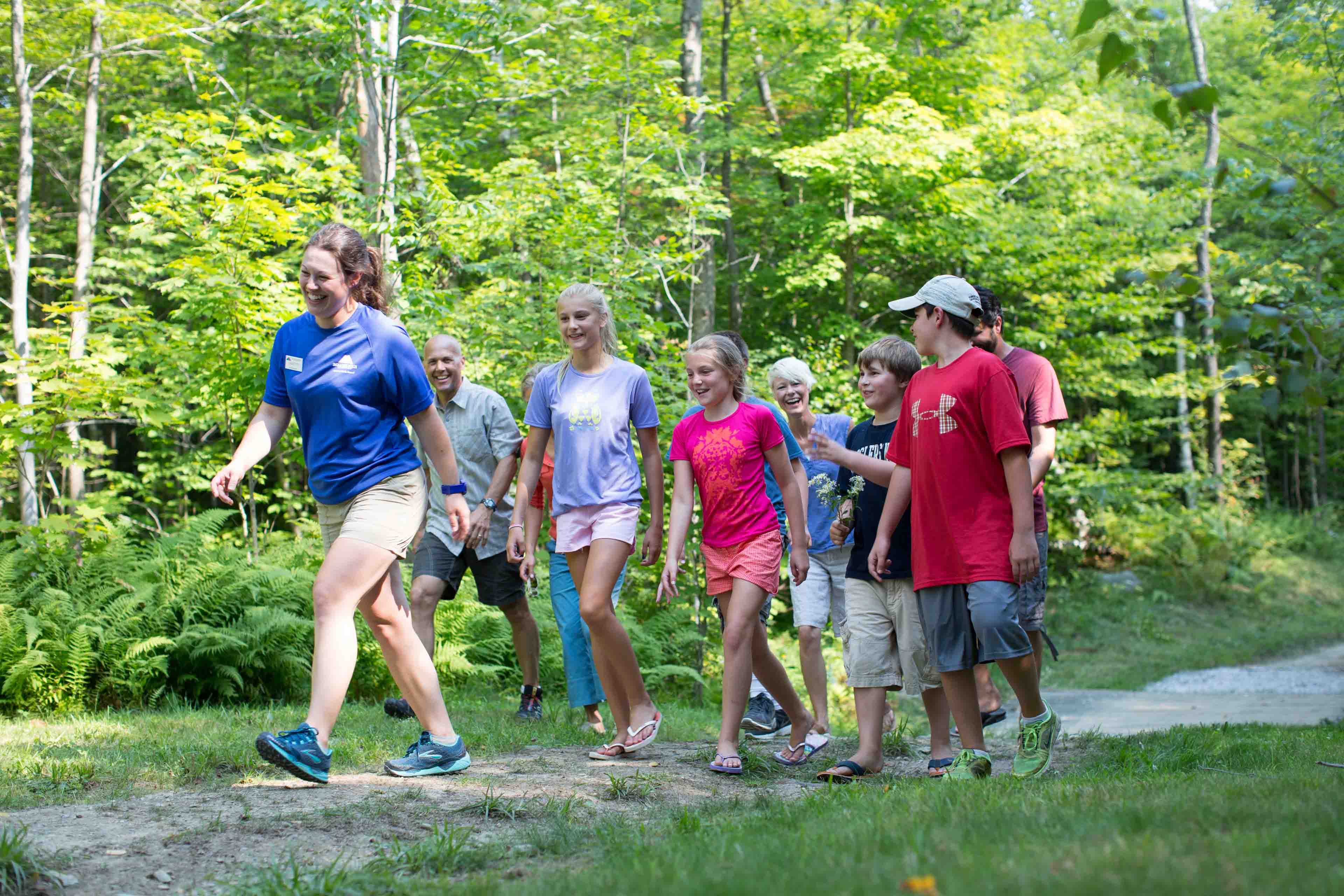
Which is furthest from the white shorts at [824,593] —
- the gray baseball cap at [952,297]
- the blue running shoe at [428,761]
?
the blue running shoe at [428,761]

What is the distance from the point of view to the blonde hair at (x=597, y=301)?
216 inches

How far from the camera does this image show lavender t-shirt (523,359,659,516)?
5430 millimetres

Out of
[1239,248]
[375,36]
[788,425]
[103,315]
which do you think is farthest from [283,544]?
[1239,248]

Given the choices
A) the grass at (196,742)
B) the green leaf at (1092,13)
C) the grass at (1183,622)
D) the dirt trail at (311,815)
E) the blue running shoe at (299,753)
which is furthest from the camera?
the grass at (1183,622)

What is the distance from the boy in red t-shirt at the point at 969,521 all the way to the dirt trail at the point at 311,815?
0.82 meters

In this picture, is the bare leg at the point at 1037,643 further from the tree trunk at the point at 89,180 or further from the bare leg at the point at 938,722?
the tree trunk at the point at 89,180

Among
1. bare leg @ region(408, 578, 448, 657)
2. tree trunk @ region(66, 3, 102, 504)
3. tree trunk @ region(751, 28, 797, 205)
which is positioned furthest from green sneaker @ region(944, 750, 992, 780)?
tree trunk @ region(751, 28, 797, 205)

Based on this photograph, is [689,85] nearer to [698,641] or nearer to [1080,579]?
[698,641]

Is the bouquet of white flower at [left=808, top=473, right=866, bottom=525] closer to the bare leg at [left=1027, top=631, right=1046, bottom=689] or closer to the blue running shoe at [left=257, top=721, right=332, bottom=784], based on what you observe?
the bare leg at [left=1027, top=631, right=1046, bottom=689]

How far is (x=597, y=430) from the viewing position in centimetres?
547

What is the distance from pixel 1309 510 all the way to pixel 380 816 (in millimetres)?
36705

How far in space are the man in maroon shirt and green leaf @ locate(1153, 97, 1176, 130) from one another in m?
2.07

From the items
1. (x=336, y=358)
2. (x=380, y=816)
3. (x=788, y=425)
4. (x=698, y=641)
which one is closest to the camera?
(x=380, y=816)

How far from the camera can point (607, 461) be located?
17.9 feet
